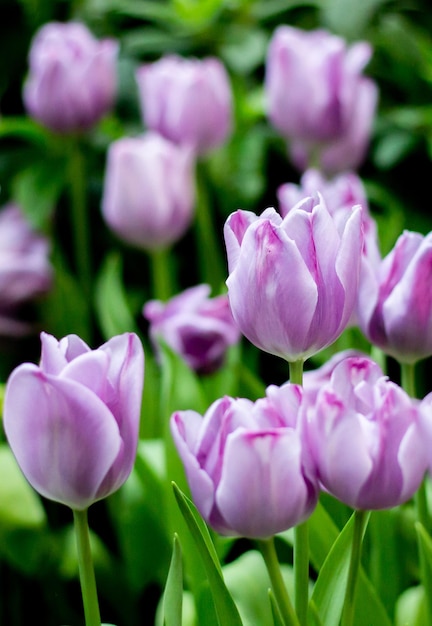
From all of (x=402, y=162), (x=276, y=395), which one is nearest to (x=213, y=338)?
(x=276, y=395)

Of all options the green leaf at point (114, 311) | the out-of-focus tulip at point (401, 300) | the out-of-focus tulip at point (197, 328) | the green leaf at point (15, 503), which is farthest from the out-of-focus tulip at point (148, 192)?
the out-of-focus tulip at point (401, 300)

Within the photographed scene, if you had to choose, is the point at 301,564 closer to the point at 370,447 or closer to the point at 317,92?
the point at 370,447

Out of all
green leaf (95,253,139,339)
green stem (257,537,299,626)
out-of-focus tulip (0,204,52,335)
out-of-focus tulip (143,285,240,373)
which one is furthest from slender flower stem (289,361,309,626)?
out-of-focus tulip (0,204,52,335)

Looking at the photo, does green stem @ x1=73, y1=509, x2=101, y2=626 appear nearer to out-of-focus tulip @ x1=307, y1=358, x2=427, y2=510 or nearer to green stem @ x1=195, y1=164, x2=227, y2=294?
out-of-focus tulip @ x1=307, y1=358, x2=427, y2=510

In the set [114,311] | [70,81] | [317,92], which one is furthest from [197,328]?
[70,81]

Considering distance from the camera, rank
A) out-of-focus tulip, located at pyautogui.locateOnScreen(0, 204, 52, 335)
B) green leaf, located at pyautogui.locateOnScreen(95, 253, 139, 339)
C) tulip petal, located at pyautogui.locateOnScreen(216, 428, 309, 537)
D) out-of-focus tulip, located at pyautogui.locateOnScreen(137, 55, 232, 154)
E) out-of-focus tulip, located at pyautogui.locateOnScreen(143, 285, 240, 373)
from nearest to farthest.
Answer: tulip petal, located at pyautogui.locateOnScreen(216, 428, 309, 537) < out-of-focus tulip, located at pyautogui.locateOnScreen(143, 285, 240, 373) < green leaf, located at pyautogui.locateOnScreen(95, 253, 139, 339) < out-of-focus tulip, located at pyautogui.locateOnScreen(137, 55, 232, 154) < out-of-focus tulip, located at pyautogui.locateOnScreen(0, 204, 52, 335)
